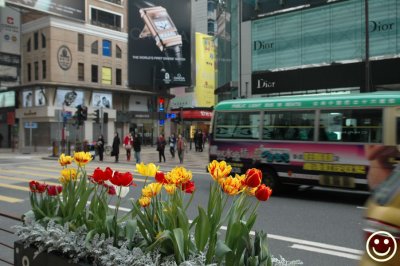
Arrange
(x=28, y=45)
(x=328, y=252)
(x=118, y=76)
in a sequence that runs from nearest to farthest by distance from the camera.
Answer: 1. (x=328, y=252)
2. (x=28, y=45)
3. (x=118, y=76)

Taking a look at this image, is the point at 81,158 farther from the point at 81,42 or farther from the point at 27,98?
the point at 81,42

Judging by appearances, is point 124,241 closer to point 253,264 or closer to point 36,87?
point 253,264

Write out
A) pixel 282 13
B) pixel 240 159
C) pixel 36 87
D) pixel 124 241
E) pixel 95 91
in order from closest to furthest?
1. pixel 124 241
2. pixel 240 159
3. pixel 282 13
4. pixel 36 87
5. pixel 95 91

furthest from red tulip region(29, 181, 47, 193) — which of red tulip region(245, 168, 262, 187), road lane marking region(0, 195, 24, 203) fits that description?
road lane marking region(0, 195, 24, 203)

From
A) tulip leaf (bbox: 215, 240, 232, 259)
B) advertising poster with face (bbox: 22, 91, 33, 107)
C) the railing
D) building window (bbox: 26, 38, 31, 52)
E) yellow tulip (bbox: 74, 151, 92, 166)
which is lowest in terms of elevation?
the railing

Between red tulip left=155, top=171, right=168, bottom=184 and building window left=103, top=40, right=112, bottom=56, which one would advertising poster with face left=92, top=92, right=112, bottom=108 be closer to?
building window left=103, top=40, right=112, bottom=56

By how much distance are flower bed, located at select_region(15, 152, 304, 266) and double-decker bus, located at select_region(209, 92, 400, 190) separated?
7389mm

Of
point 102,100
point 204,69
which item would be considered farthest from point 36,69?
point 204,69

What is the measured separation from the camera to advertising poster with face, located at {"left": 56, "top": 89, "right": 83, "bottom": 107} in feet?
142

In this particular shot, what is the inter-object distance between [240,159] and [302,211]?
329cm

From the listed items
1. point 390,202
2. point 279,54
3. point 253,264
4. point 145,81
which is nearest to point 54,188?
point 253,264

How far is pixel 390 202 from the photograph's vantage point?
98.7 inches

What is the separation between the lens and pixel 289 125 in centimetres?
1169

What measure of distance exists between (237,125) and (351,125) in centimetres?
340
